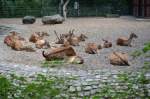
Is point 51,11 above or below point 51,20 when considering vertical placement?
below

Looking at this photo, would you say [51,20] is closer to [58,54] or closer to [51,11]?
[51,11]

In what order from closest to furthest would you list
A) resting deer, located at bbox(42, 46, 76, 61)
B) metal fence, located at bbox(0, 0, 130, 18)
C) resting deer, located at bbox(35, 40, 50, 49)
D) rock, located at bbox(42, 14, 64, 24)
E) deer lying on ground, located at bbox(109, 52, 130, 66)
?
deer lying on ground, located at bbox(109, 52, 130, 66)
resting deer, located at bbox(42, 46, 76, 61)
resting deer, located at bbox(35, 40, 50, 49)
rock, located at bbox(42, 14, 64, 24)
metal fence, located at bbox(0, 0, 130, 18)

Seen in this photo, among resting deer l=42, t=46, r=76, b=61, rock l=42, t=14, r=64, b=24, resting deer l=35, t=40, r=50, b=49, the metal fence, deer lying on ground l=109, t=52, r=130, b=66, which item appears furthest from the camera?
the metal fence

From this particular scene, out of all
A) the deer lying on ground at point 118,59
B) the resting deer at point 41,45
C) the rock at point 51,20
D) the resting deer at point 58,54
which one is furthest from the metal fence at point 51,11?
the deer lying on ground at point 118,59

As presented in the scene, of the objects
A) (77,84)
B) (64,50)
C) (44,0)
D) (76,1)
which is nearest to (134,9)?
(76,1)

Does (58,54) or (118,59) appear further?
(58,54)

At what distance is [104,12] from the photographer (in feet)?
116

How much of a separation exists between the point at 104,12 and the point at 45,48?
68.6ft

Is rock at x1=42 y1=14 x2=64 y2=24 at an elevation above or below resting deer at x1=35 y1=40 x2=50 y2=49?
below

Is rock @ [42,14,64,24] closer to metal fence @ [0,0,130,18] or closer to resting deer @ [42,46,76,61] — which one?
metal fence @ [0,0,130,18]

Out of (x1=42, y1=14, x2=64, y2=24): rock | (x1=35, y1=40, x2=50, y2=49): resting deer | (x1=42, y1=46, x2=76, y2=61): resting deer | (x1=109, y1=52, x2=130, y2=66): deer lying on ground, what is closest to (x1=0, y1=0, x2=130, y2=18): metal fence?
(x1=42, y1=14, x2=64, y2=24): rock

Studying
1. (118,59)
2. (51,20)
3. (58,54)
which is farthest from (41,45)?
(51,20)

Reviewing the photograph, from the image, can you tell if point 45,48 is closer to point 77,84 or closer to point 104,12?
point 77,84

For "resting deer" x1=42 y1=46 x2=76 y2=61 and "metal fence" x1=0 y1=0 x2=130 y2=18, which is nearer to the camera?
"resting deer" x1=42 y1=46 x2=76 y2=61
